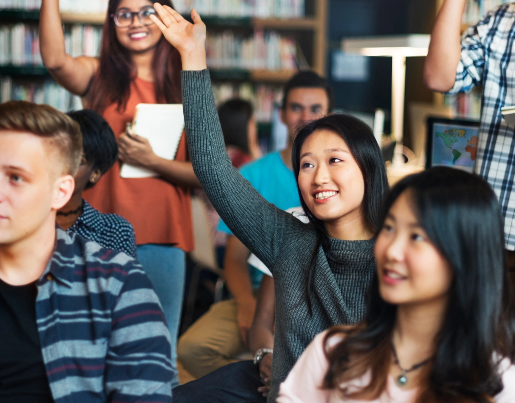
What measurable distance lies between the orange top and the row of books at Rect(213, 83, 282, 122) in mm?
2636

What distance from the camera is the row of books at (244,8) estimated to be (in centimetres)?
436

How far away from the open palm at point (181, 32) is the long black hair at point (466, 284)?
0.65m

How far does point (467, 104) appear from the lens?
4.46m

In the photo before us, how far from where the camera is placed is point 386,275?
97cm

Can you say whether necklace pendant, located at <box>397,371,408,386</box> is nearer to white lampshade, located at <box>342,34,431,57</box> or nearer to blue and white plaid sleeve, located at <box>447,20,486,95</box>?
blue and white plaid sleeve, located at <box>447,20,486,95</box>

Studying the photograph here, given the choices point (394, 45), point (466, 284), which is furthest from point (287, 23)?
point (466, 284)

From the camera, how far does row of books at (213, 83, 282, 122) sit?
4598 mm

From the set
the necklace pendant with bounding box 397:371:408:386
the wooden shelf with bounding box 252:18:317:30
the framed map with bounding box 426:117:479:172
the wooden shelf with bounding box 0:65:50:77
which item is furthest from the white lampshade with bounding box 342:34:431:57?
the necklace pendant with bounding box 397:371:408:386

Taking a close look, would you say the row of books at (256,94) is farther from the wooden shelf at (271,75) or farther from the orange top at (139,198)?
the orange top at (139,198)

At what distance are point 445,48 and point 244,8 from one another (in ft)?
9.75

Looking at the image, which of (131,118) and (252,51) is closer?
(131,118)

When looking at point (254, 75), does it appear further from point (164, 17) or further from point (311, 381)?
point (311, 381)

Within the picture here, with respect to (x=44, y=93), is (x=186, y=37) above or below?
above

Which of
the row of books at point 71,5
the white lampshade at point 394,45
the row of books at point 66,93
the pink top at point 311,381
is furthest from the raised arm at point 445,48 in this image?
the row of books at point 71,5
